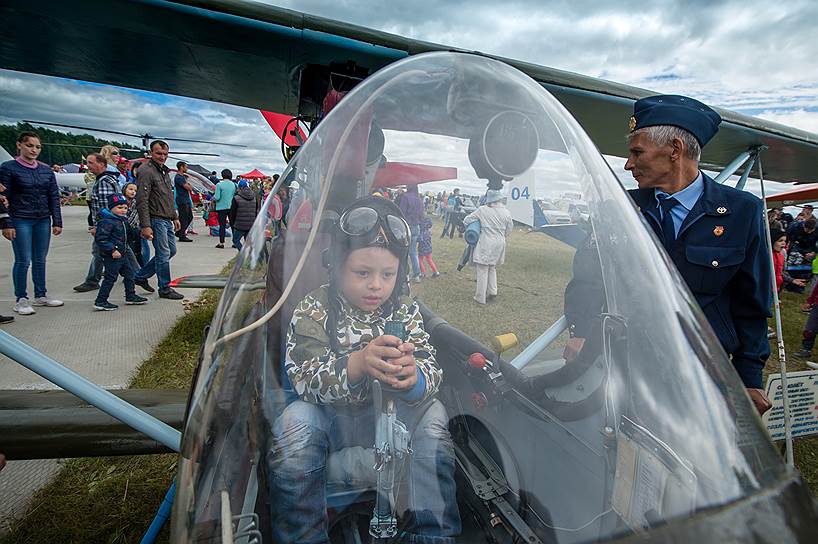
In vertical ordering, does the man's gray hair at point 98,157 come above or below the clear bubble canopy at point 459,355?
above

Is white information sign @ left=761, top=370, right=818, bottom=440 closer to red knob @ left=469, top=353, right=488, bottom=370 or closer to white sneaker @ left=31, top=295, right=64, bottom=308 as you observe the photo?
red knob @ left=469, top=353, right=488, bottom=370

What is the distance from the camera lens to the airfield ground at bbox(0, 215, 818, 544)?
1.02 meters

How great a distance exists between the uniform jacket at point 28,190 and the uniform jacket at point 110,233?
0.41 meters

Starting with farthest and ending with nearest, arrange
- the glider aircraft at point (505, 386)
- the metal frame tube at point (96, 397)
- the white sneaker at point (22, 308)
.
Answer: the white sneaker at point (22, 308) < the metal frame tube at point (96, 397) < the glider aircraft at point (505, 386)

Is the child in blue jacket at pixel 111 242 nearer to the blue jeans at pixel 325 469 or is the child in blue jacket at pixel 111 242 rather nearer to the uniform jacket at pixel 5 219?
the uniform jacket at pixel 5 219

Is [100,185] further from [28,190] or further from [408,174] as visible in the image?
[408,174]

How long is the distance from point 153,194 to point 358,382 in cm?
489

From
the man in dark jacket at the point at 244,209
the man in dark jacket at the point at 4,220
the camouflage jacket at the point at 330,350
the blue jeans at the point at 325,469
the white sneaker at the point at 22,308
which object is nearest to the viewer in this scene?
the blue jeans at the point at 325,469

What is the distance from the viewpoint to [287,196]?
1019 millimetres

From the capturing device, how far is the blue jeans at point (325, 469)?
2.61 ft

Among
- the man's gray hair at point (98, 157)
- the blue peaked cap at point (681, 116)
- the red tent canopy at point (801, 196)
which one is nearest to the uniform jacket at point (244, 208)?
the man's gray hair at point (98, 157)

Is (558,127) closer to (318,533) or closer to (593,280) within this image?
(593,280)

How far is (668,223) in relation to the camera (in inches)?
64.7

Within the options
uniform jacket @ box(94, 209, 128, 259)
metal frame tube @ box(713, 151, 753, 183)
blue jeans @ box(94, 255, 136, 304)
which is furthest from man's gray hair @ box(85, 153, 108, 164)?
metal frame tube @ box(713, 151, 753, 183)
